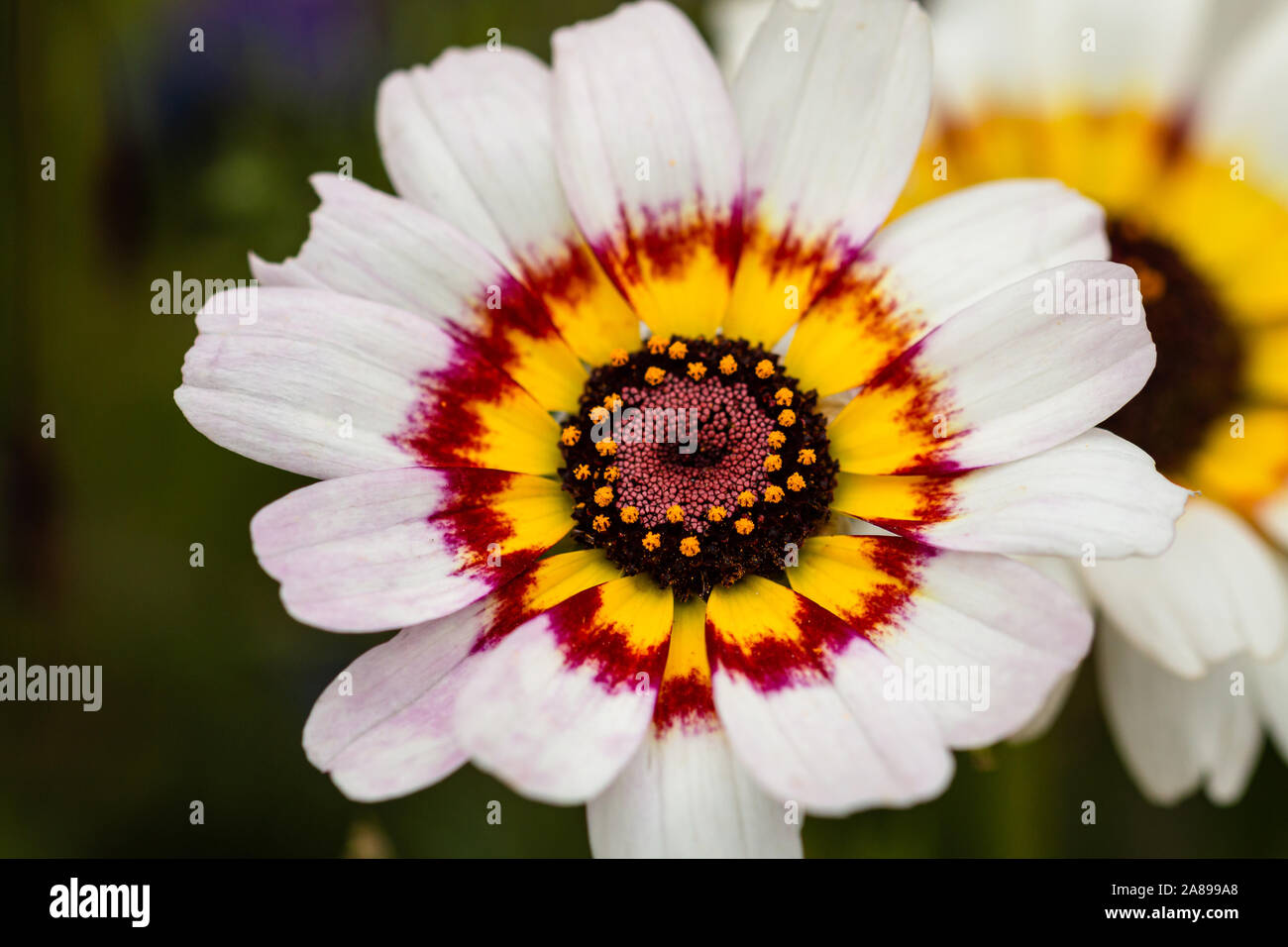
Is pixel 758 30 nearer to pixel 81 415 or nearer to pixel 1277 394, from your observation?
pixel 1277 394

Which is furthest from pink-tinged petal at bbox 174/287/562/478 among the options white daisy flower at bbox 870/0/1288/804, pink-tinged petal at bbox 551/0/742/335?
white daisy flower at bbox 870/0/1288/804

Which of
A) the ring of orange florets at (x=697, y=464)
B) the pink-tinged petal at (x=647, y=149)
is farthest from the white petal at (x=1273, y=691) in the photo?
the pink-tinged petal at (x=647, y=149)

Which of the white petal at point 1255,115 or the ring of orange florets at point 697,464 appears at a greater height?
the white petal at point 1255,115

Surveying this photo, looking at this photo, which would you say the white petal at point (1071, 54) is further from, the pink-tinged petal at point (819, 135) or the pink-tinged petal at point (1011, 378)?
the pink-tinged petal at point (1011, 378)

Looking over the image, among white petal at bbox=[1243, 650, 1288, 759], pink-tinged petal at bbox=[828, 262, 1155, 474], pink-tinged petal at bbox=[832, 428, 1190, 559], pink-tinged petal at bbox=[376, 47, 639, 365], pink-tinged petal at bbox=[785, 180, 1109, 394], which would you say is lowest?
white petal at bbox=[1243, 650, 1288, 759]

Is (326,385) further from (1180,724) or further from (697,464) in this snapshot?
(1180,724)

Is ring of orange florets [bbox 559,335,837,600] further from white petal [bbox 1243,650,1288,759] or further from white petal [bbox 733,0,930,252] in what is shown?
white petal [bbox 1243,650,1288,759]
